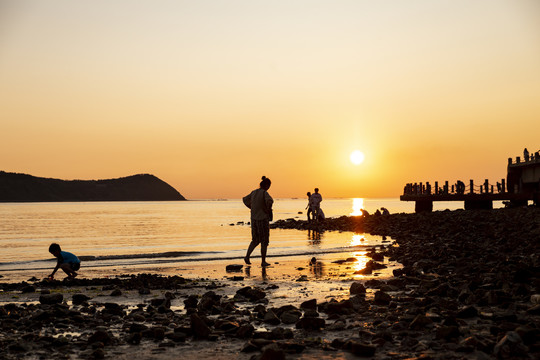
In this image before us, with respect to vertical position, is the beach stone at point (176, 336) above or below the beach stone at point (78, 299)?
above

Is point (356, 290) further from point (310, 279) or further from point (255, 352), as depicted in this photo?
point (255, 352)

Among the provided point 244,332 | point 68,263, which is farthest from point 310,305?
point 68,263

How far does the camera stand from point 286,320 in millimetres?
7957

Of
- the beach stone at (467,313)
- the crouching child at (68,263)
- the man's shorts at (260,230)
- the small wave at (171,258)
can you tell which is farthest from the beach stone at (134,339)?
the small wave at (171,258)

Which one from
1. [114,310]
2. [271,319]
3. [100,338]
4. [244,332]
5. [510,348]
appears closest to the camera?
[510,348]

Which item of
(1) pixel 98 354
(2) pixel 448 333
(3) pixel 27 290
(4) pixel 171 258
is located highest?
(2) pixel 448 333

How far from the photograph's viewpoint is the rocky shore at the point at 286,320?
6.30 m

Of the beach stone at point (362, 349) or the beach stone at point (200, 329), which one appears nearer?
the beach stone at point (362, 349)

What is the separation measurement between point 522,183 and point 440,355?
43440 millimetres

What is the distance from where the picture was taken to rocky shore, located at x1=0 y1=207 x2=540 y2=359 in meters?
6.30

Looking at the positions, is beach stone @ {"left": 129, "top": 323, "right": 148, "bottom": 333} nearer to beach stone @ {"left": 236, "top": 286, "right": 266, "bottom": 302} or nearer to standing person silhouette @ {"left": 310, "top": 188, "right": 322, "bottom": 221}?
beach stone @ {"left": 236, "top": 286, "right": 266, "bottom": 302}

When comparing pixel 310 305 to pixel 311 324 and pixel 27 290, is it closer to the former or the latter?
pixel 311 324

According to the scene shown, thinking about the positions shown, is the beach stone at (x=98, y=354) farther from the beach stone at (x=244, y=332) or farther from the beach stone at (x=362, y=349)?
the beach stone at (x=362, y=349)

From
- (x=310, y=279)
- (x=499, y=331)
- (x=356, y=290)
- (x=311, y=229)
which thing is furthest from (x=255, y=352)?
(x=311, y=229)
